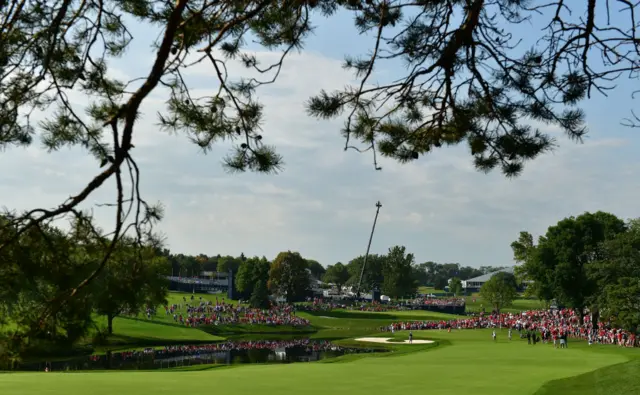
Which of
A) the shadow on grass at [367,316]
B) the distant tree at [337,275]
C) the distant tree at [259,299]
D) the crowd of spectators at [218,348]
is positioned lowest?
the crowd of spectators at [218,348]

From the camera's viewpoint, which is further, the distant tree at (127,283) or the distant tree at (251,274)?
the distant tree at (251,274)

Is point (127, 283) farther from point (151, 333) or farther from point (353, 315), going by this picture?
point (353, 315)

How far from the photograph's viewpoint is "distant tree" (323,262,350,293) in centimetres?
17262

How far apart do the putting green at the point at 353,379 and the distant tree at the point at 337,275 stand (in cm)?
14081

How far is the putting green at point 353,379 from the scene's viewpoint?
18.5m

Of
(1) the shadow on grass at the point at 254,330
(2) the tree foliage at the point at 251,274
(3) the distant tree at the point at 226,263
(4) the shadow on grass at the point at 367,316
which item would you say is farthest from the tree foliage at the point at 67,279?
(3) the distant tree at the point at 226,263

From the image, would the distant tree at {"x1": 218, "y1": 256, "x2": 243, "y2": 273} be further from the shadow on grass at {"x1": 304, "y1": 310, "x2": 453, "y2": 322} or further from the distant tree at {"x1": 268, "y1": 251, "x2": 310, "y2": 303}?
the shadow on grass at {"x1": 304, "y1": 310, "x2": 453, "y2": 322}

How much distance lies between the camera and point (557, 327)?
1997 inches

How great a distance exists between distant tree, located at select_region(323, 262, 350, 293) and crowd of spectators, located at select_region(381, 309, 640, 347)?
104883 mm

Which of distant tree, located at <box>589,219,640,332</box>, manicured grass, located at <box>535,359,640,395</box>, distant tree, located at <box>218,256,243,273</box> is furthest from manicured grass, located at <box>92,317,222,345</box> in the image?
distant tree, located at <box>218,256,243,273</box>

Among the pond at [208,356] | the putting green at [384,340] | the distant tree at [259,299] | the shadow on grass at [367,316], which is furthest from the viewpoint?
the distant tree at [259,299]

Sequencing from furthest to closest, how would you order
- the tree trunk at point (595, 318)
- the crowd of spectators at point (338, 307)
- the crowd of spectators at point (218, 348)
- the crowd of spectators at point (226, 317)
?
the crowd of spectators at point (338, 307)
the crowd of spectators at point (226, 317)
the tree trunk at point (595, 318)
the crowd of spectators at point (218, 348)

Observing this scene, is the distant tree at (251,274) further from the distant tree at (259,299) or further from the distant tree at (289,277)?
the distant tree at (259,299)

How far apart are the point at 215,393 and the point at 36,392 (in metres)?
4.64
